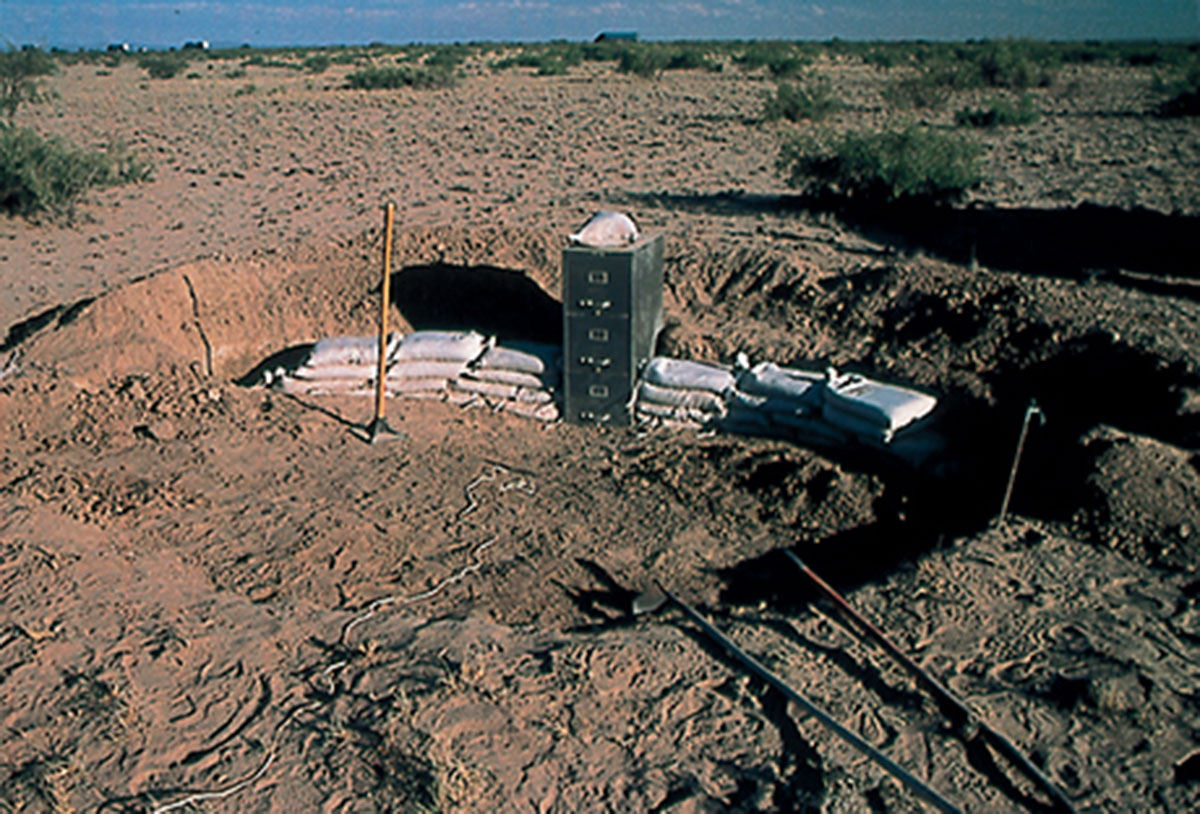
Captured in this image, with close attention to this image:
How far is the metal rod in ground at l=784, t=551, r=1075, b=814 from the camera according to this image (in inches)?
131

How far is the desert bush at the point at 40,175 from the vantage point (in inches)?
481

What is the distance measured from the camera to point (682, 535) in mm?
5812

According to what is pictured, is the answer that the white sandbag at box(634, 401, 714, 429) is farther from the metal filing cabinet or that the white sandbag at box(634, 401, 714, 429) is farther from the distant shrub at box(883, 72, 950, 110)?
the distant shrub at box(883, 72, 950, 110)

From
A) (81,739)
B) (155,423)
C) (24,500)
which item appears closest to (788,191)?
(155,423)

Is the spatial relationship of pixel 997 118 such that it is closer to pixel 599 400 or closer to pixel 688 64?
pixel 599 400

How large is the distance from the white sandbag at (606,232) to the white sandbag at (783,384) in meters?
1.31

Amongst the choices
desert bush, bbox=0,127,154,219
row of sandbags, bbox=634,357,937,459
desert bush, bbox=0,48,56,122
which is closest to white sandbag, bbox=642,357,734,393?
row of sandbags, bbox=634,357,937,459

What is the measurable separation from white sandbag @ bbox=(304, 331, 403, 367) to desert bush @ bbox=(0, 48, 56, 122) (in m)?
17.0

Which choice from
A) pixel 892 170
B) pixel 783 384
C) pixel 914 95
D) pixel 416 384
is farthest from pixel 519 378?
pixel 914 95

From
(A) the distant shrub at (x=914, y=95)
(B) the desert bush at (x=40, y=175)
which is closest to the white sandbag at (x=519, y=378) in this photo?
(B) the desert bush at (x=40, y=175)

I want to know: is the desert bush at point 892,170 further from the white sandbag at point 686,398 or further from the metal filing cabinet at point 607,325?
the white sandbag at point 686,398

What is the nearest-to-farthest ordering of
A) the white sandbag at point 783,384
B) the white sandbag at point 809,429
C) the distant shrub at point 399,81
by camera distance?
the white sandbag at point 809,429
the white sandbag at point 783,384
the distant shrub at point 399,81

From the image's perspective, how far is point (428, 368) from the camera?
771 cm

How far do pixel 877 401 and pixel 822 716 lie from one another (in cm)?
299
